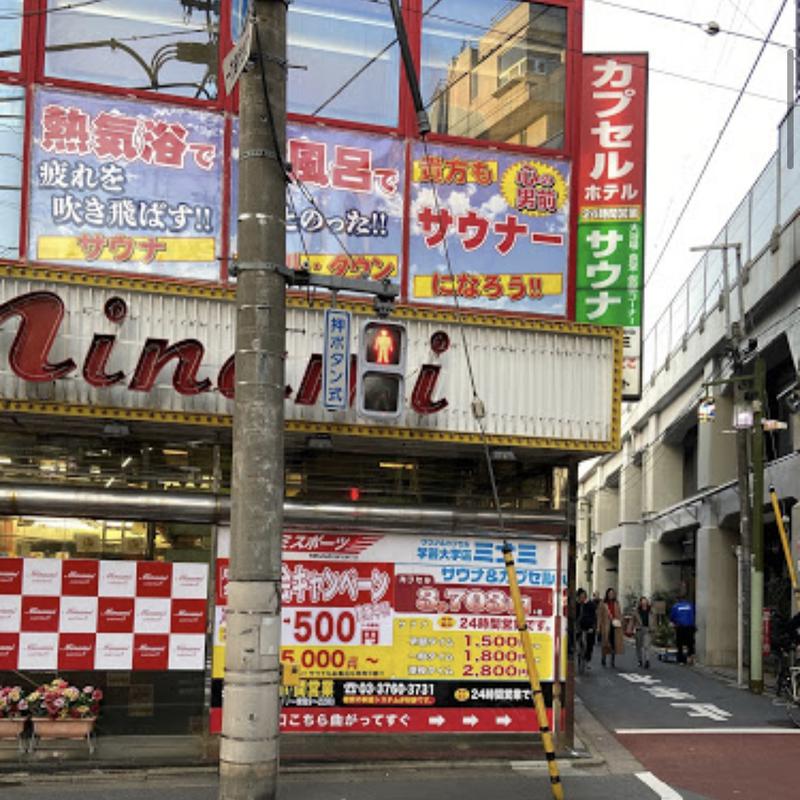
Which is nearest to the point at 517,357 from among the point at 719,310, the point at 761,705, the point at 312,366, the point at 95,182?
the point at 312,366

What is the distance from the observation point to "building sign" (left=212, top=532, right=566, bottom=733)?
431 inches

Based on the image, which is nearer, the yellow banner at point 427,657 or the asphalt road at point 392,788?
the asphalt road at point 392,788

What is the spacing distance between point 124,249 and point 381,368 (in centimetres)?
422

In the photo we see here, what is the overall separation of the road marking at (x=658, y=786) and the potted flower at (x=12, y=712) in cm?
592

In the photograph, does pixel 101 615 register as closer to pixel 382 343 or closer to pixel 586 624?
pixel 382 343

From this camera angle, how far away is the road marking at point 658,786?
9.63 m

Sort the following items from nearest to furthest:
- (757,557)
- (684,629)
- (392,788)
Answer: (392,788) → (757,557) → (684,629)

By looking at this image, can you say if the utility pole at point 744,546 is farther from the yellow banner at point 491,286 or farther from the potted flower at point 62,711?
the potted flower at point 62,711

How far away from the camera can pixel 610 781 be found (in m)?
10.3

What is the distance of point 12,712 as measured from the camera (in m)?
10.2

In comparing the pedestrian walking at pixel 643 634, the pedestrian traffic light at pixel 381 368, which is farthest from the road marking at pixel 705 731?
the pedestrian walking at pixel 643 634

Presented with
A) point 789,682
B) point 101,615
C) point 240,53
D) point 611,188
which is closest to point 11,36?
point 240,53

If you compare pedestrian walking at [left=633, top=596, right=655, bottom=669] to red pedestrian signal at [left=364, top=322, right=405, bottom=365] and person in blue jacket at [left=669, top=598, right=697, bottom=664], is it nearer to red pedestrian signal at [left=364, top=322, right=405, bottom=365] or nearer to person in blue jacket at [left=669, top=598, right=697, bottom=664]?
person in blue jacket at [left=669, top=598, right=697, bottom=664]

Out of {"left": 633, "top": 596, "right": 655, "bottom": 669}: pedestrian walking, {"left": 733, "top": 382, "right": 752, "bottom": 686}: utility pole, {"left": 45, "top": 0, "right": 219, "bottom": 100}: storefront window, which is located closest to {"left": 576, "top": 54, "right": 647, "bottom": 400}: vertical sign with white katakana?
{"left": 45, "top": 0, "right": 219, "bottom": 100}: storefront window
